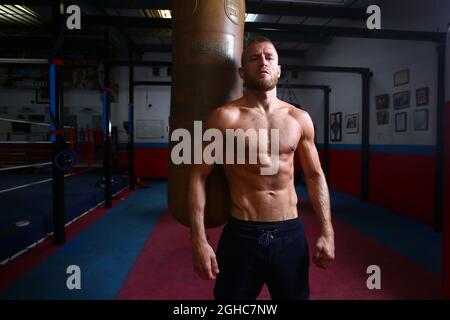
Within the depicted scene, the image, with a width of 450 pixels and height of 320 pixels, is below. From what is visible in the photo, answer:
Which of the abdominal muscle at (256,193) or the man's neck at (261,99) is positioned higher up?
the man's neck at (261,99)

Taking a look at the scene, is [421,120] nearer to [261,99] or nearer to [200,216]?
[261,99]

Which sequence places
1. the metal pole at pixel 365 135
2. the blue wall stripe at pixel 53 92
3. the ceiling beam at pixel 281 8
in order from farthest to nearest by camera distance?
the metal pole at pixel 365 135
the ceiling beam at pixel 281 8
the blue wall stripe at pixel 53 92

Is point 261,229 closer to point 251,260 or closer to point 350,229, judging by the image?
point 251,260

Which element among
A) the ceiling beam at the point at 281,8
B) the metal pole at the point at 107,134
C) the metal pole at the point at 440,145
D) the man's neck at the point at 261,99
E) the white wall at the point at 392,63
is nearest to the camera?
the man's neck at the point at 261,99

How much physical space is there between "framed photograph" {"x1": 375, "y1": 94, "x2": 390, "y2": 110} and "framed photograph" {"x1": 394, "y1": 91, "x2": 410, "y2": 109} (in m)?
0.19

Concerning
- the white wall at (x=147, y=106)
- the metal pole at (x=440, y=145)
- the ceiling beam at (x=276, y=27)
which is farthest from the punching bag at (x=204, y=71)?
the white wall at (x=147, y=106)

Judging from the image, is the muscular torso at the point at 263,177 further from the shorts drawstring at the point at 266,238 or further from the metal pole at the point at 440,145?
the metal pole at the point at 440,145

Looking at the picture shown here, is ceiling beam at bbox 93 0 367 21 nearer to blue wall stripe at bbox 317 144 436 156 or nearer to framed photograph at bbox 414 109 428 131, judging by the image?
framed photograph at bbox 414 109 428 131

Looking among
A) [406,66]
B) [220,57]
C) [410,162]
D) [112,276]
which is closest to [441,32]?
[406,66]

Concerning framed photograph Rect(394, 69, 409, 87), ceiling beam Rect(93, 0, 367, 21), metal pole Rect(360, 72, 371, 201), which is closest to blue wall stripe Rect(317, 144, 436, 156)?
metal pole Rect(360, 72, 371, 201)

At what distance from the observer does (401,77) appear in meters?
4.30

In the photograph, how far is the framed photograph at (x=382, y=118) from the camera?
4656 mm

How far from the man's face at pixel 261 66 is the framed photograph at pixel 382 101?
4.18 m

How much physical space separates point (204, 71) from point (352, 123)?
17.1 ft
